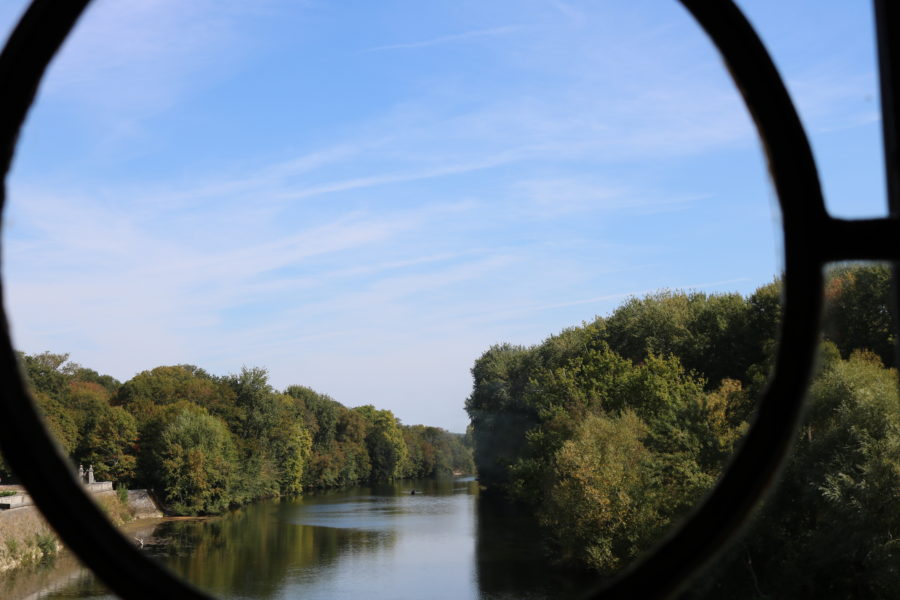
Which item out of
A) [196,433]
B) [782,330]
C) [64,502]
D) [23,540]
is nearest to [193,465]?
[196,433]

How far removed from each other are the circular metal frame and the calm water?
21.6 m

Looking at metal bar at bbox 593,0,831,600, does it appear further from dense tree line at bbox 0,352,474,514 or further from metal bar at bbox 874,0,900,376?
dense tree line at bbox 0,352,474,514

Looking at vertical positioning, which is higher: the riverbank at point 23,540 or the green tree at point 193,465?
the green tree at point 193,465

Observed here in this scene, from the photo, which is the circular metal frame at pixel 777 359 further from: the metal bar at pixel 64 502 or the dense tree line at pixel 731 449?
the dense tree line at pixel 731 449

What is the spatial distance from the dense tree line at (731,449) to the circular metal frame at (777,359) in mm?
16799

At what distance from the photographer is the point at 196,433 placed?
4281 centimetres

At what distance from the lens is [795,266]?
3.45 ft

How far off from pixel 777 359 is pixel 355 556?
3061 centimetres

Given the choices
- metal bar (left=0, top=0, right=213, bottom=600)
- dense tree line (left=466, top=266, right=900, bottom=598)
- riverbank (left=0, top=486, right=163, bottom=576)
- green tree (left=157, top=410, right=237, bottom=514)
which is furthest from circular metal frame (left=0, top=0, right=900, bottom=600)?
green tree (left=157, top=410, right=237, bottom=514)

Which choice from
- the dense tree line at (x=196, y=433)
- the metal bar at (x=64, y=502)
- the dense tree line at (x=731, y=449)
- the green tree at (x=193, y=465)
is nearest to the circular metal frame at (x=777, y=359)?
the metal bar at (x=64, y=502)

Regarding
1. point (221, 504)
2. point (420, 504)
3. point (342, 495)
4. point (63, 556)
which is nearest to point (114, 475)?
point (221, 504)

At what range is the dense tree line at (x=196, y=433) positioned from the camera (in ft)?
132

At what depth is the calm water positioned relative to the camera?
23312mm

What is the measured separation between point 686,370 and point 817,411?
17.4 meters
